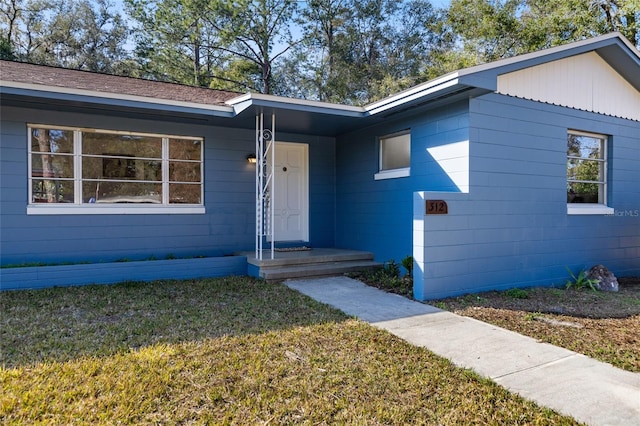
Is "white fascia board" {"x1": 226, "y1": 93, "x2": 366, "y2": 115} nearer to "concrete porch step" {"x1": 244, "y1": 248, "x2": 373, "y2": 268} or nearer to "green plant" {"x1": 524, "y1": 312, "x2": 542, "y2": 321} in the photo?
"concrete porch step" {"x1": 244, "y1": 248, "x2": 373, "y2": 268}

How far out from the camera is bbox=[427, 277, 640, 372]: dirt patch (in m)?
3.54

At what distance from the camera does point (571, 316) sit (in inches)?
178

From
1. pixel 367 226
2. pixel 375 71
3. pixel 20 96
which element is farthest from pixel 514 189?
pixel 375 71

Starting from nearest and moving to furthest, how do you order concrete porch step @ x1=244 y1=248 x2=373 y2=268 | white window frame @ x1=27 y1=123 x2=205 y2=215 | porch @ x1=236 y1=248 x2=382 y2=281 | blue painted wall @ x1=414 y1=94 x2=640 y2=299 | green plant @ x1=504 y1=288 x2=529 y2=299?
1. blue painted wall @ x1=414 y1=94 x2=640 y2=299
2. green plant @ x1=504 y1=288 x2=529 y2=299
3. white window frame @ x1=27 y1=123 x2=205 y2=215
4. porch @ x1=236 y1=248 x2=382 y2=281
5. concrete porch step @ x1=244 y1=248 x2=373 y2=268

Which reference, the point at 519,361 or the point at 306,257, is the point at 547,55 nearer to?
the point at 519,361

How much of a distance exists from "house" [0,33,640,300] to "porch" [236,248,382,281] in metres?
0.28

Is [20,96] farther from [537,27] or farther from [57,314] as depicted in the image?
[537,27]

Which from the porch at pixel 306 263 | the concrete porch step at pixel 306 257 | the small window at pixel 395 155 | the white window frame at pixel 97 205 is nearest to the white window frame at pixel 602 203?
the small window at pixel 395 155

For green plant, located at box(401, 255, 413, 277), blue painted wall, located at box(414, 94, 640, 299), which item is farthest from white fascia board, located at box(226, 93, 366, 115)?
green plant, located at box(401, 255, 413, 277)

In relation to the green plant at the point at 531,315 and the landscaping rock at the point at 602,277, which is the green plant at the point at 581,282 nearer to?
the landscaping rock at the point at 602,277

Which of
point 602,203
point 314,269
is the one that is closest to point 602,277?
point 602,203

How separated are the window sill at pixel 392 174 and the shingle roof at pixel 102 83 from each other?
9.97ft

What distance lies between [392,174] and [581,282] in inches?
138

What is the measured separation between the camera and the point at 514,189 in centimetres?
589
